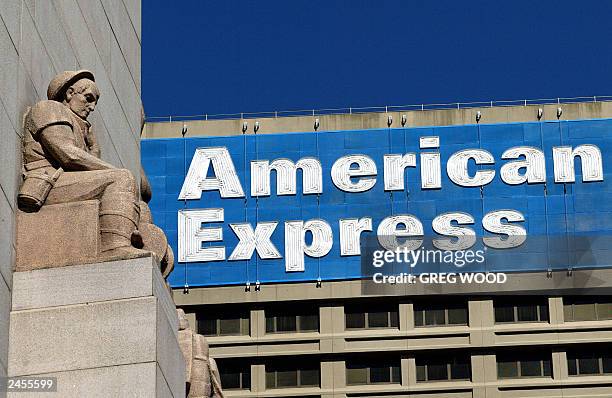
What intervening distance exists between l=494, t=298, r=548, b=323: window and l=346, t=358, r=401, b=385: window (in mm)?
5204

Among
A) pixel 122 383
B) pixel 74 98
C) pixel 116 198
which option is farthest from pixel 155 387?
pixel 74 98

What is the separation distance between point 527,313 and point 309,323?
10014mm

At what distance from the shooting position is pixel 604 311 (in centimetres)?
9069

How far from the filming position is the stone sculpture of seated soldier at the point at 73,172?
24531 millimetres

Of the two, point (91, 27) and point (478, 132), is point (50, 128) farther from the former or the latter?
point (478, 132)

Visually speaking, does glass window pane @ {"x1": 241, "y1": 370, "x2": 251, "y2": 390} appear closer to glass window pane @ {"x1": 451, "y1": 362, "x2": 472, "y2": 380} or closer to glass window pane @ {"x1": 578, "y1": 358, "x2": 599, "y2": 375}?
glass window pane @ {"x1": 451, "y1": 362, "x2": 472, "y2": 380}

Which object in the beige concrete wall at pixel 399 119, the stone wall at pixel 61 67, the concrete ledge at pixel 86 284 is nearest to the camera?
the concrete ledge at pixel 86 284

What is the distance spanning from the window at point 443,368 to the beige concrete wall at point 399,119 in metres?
11.0

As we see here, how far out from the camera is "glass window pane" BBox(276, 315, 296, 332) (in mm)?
90250

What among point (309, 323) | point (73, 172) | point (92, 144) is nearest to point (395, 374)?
point (309, 323)

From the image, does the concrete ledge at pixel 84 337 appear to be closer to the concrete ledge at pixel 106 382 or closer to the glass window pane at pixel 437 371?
the concrete ledge at pixel 106 382

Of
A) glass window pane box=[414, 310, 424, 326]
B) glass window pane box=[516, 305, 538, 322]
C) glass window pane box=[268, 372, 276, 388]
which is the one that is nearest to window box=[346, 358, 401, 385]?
glass window pane box=[414, 310, 424, 326]

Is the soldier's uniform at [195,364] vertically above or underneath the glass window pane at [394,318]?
underneath

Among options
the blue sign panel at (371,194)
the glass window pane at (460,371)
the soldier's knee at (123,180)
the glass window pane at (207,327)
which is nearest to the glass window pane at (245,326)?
the glass window pane at (207,327)
